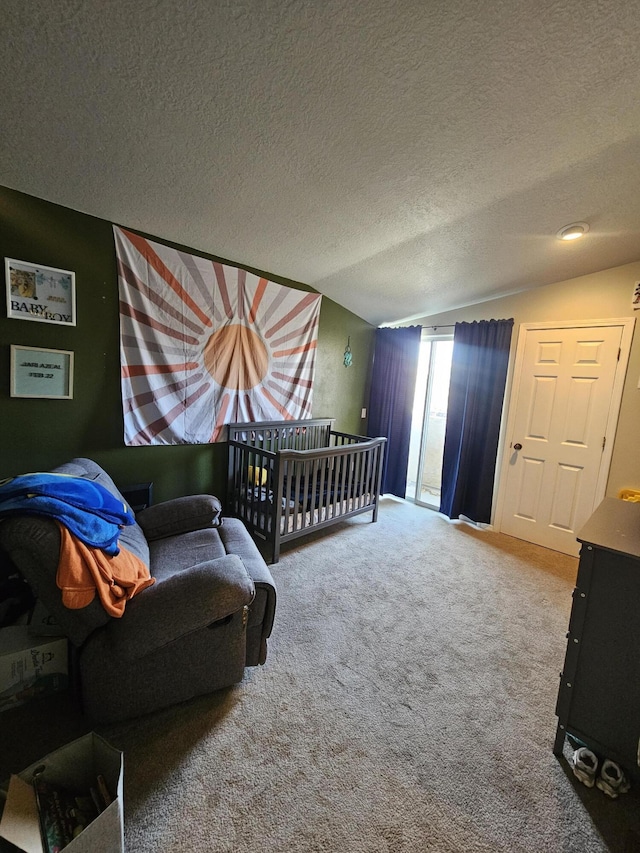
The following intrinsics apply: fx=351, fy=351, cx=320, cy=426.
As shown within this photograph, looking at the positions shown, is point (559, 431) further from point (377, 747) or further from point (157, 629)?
point (157, 629)

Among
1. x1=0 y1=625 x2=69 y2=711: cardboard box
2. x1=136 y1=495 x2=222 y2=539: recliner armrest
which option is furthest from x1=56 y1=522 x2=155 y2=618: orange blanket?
x1=136 y1=495 x2=222 y2=539: recliner armrest

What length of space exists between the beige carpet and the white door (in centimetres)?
126

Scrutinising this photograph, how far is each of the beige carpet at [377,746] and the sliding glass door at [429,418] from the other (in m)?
2.14

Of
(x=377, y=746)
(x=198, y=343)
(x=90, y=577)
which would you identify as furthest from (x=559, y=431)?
(x=90, y=577)

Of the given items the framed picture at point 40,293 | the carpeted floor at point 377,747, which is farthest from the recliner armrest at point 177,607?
the framed picture at point 40,293

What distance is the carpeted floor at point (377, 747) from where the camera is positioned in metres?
1.07

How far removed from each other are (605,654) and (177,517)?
2.07 m

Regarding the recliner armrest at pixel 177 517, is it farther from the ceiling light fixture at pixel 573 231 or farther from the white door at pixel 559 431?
the ceiling light fixture at pixel 573 231

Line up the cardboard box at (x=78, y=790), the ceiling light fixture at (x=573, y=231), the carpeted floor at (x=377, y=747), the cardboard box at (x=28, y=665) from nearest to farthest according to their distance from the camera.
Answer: the cardboard box at (x=78, y=790), the carpeted floor at (x=377, y=747), the cardboard box at (x=28, y=665), the ceiling light fixture at (x=573, y=231)

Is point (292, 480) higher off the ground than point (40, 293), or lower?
lower

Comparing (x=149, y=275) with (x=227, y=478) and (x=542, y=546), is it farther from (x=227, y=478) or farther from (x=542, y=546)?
(x=542, y=546)

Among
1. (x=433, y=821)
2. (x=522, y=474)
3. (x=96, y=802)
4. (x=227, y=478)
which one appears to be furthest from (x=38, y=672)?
(x=522, y=474)

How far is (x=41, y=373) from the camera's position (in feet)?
6.92

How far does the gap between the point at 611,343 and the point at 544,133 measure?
1.98 m
